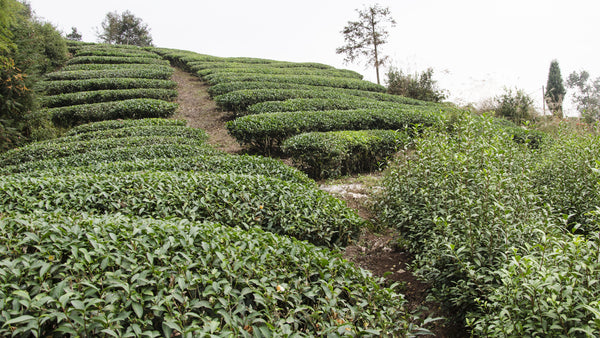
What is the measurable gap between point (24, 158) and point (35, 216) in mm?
7453

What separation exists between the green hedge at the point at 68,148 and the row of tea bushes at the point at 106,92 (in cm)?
419

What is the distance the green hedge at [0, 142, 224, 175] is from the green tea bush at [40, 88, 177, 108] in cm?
694

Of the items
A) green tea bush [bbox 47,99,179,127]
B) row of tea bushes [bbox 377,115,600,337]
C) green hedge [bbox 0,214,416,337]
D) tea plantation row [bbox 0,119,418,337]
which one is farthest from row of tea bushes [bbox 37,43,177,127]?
row of tea bushes [bbox 377,115,600,337]

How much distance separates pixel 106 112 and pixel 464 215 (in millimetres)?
14166

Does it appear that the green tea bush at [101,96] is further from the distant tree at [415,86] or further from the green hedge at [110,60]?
the distant tree at [415,86]

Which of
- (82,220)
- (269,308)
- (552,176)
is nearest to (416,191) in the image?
(552,176)

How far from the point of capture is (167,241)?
2.90 metres

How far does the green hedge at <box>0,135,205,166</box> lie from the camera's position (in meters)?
9.07

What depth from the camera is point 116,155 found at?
8398 mm

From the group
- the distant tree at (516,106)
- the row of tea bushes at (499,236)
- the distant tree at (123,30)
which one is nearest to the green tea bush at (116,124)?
the row of tea bushes at (499,236)

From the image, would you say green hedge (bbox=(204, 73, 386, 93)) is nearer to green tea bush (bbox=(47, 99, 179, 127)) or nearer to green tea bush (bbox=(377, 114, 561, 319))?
green tea bush (bbox=(47, 99, 179, 127))

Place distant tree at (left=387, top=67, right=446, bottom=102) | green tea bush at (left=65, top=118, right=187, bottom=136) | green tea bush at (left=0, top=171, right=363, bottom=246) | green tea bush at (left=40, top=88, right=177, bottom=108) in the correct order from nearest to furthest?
green tea bush at (left=0, top=171, right=363, bottom=246) → green tea bush at (left=65, top=118, right=187, bottom=136) → green tea bush at (left=40, top=88, right=177, bottom=108) → distant tree at (left=387, top=67, right=446, bottom=102)

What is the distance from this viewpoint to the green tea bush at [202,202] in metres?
4.48

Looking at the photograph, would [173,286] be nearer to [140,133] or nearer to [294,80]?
[140,133]
